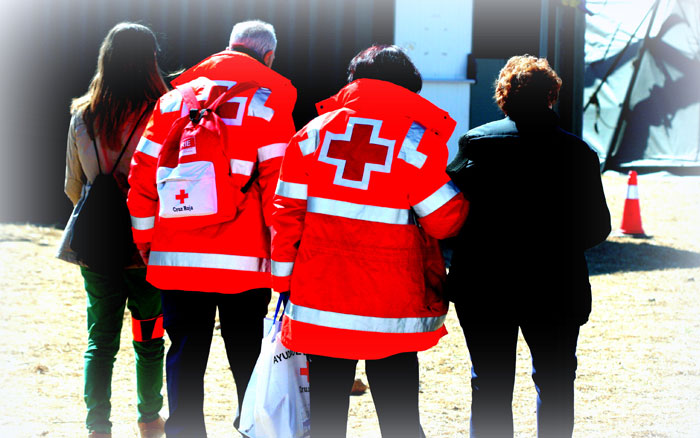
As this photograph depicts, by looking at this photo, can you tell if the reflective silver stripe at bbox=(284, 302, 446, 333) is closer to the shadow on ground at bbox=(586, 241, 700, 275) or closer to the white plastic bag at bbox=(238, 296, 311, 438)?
the white plastic bag at bbox=(238, 296, 311, 438)

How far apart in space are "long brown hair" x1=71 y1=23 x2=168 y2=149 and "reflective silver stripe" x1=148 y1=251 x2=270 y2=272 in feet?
2.17

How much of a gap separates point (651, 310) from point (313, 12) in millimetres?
5232

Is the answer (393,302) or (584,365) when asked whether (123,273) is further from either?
(584,365)

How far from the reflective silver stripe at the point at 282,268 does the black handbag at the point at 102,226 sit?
37.4 inches

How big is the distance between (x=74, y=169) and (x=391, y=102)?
1627 millimetres

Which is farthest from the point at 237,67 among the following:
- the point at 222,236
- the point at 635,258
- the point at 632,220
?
the point at 632,220

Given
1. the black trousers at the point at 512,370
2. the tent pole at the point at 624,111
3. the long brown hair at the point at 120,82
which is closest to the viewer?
the black trousers at the point at 512,370

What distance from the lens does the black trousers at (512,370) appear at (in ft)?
10.4

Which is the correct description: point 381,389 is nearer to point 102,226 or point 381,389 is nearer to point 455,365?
point 102,226

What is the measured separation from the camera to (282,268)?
3.04 meters

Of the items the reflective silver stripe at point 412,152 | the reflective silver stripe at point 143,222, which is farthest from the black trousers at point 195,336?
the reflective silver stripe at point 412,152

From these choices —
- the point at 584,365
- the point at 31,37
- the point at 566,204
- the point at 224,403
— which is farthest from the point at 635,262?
the point at 31,37

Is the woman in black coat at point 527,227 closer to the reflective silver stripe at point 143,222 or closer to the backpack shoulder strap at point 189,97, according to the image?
the backpack shoulder strap at point 189,97

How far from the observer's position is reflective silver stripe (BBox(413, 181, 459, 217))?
2922 mm
